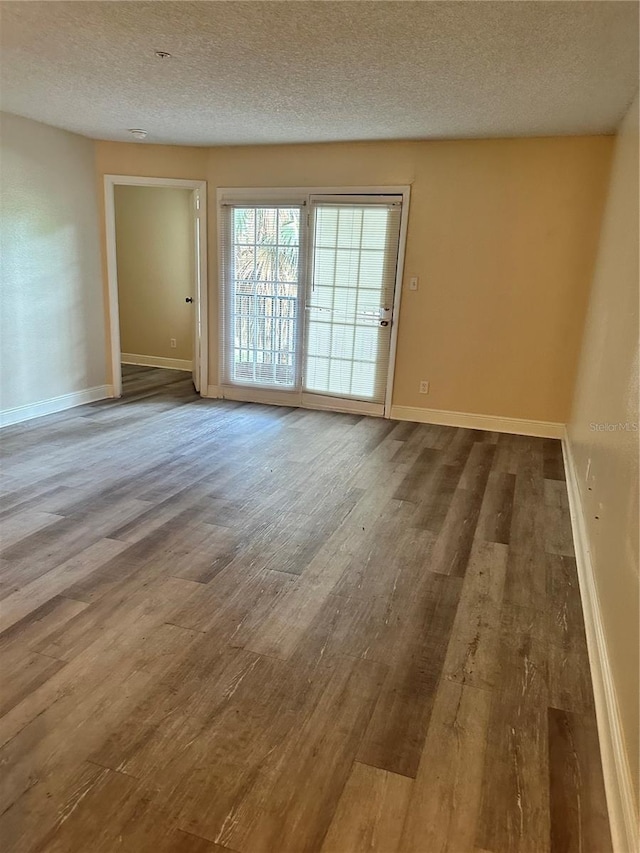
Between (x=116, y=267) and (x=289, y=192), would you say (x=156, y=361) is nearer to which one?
(x=116, y=267)

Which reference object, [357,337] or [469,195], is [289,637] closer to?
[357,337]

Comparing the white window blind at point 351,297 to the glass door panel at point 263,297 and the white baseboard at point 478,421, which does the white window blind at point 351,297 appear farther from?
the white baseboard at point 478,421

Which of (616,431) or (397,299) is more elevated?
(397,299)

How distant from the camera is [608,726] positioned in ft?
5.39

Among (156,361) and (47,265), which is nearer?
(47,265)

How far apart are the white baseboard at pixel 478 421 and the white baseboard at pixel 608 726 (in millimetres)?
2297

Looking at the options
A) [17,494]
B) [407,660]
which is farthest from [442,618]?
[17,494]

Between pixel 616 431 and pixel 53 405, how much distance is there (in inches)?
184

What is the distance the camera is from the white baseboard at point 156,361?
724 centimetres

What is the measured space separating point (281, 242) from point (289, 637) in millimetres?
4162

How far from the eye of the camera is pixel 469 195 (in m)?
4.64

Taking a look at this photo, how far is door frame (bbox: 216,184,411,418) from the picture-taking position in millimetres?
4840

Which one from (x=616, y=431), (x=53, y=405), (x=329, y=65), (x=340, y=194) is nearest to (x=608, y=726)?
(x=616, y=431)

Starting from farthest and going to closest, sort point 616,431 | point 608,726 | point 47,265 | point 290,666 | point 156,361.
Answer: point 156,361 < point 47,265 < point 616,431 < point 290,666 < point 608,726
